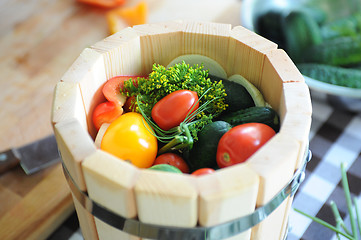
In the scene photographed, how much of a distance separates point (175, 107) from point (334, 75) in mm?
665

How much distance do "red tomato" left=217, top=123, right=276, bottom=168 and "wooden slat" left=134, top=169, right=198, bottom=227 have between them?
130 mm

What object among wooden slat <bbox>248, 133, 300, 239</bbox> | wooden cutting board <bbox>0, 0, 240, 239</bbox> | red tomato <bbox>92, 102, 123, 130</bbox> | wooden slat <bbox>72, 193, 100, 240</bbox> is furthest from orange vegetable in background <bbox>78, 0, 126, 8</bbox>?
wooden slat <bbox>248, 133, 300, 239</bbox>

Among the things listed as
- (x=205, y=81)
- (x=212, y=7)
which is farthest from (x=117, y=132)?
(x=212, y=7)

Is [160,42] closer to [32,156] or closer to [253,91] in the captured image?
[253,91]

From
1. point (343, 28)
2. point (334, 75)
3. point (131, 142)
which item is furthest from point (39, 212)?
point (343, 28)

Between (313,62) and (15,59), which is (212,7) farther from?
(15,59)

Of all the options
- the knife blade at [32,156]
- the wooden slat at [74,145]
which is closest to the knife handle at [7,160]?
the knife blade at [32,156]

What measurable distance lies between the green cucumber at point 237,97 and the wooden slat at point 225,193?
242 millimetres

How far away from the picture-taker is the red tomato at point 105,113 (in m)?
0.76

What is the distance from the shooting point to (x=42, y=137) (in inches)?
43.7

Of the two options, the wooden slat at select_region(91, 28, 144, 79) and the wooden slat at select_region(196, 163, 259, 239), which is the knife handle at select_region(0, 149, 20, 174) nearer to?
the wooden slat at select_region(91, 28, 144, 79)

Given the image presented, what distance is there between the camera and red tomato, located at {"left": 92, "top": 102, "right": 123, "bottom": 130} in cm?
76

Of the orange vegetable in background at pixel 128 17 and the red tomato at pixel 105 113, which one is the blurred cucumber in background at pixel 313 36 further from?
the red tomato at pixel 105 113

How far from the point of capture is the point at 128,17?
1.41 metres
